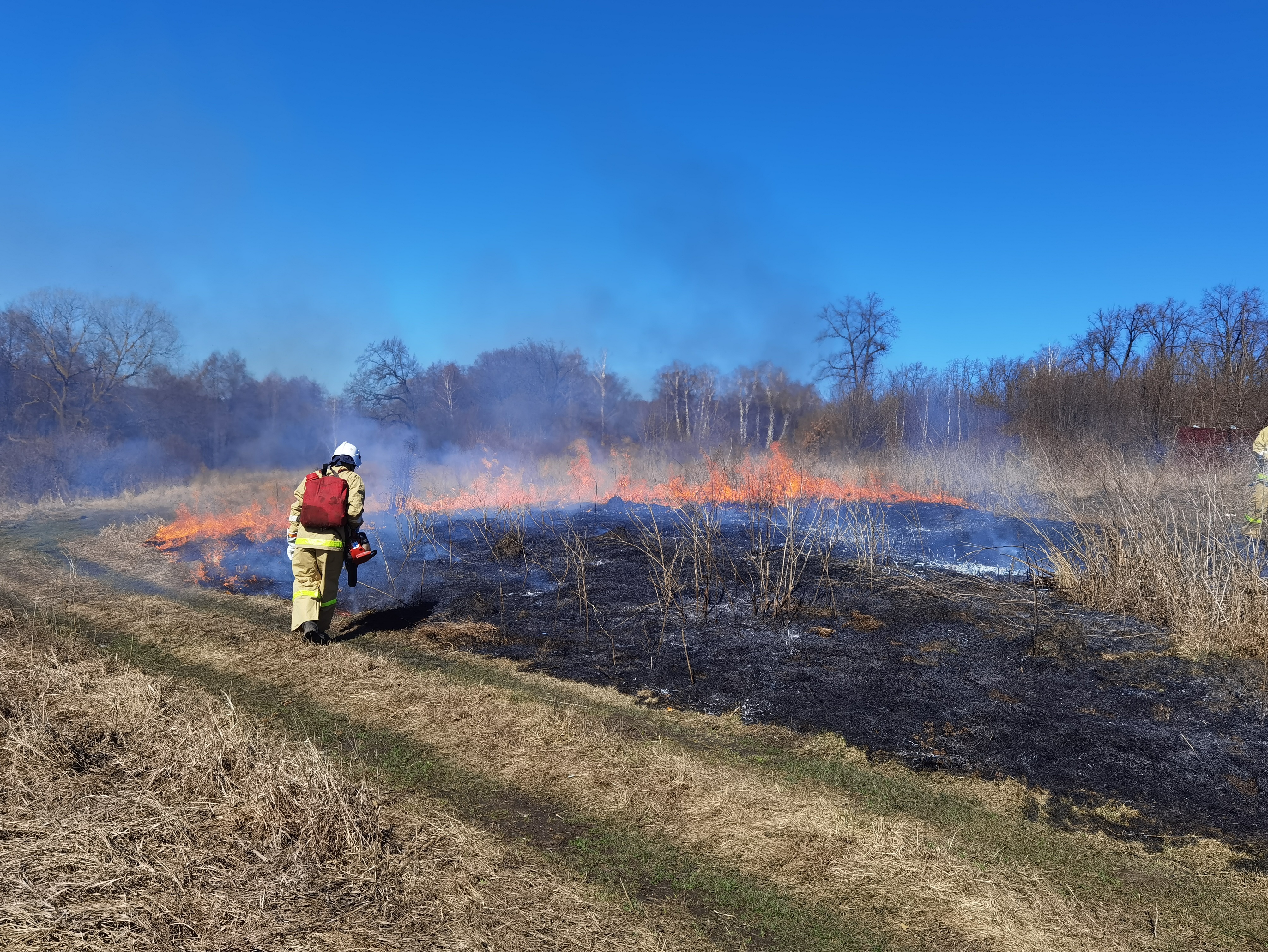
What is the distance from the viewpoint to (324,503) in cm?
719

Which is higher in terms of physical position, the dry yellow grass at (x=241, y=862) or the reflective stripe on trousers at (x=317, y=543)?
the reflective stripe on trousers at (x=317, y=543)

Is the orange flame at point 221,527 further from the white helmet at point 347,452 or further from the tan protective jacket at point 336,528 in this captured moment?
the white helmet at point 347,452

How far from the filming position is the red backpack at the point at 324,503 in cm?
717

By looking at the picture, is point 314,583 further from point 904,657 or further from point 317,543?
point 904,657

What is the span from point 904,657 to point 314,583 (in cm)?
565

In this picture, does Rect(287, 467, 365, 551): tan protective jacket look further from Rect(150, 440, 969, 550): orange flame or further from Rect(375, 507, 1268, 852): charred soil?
Rect(150, 440, 969, 550): orange flame

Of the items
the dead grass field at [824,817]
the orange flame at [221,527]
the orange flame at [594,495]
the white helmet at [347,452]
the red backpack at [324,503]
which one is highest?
the white helmet at [347,452]

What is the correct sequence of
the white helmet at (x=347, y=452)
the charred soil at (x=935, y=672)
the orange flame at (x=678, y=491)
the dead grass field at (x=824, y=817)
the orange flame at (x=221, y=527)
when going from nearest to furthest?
1. the dead grass field at (x=824, y=817)
2. the charred soil at (x=935, y=672)
3. the white helmet at (x=347, y=452)
4. the orange flame at (x=221, y=527)
5. the orange flame at (x=678, y=491)

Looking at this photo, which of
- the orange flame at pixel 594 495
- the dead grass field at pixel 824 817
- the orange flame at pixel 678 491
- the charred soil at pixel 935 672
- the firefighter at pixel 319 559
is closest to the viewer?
the dead grass field at pixel 824 817

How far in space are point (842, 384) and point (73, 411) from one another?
100ft

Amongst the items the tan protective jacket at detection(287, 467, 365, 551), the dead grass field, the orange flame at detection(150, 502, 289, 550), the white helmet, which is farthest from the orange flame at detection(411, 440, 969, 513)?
the dead grass field

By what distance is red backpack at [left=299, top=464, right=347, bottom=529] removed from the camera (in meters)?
7.17

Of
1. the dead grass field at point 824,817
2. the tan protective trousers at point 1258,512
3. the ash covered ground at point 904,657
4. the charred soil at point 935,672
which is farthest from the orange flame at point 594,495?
the dead grass field at point 824,817

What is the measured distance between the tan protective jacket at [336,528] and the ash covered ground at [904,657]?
1.11m
